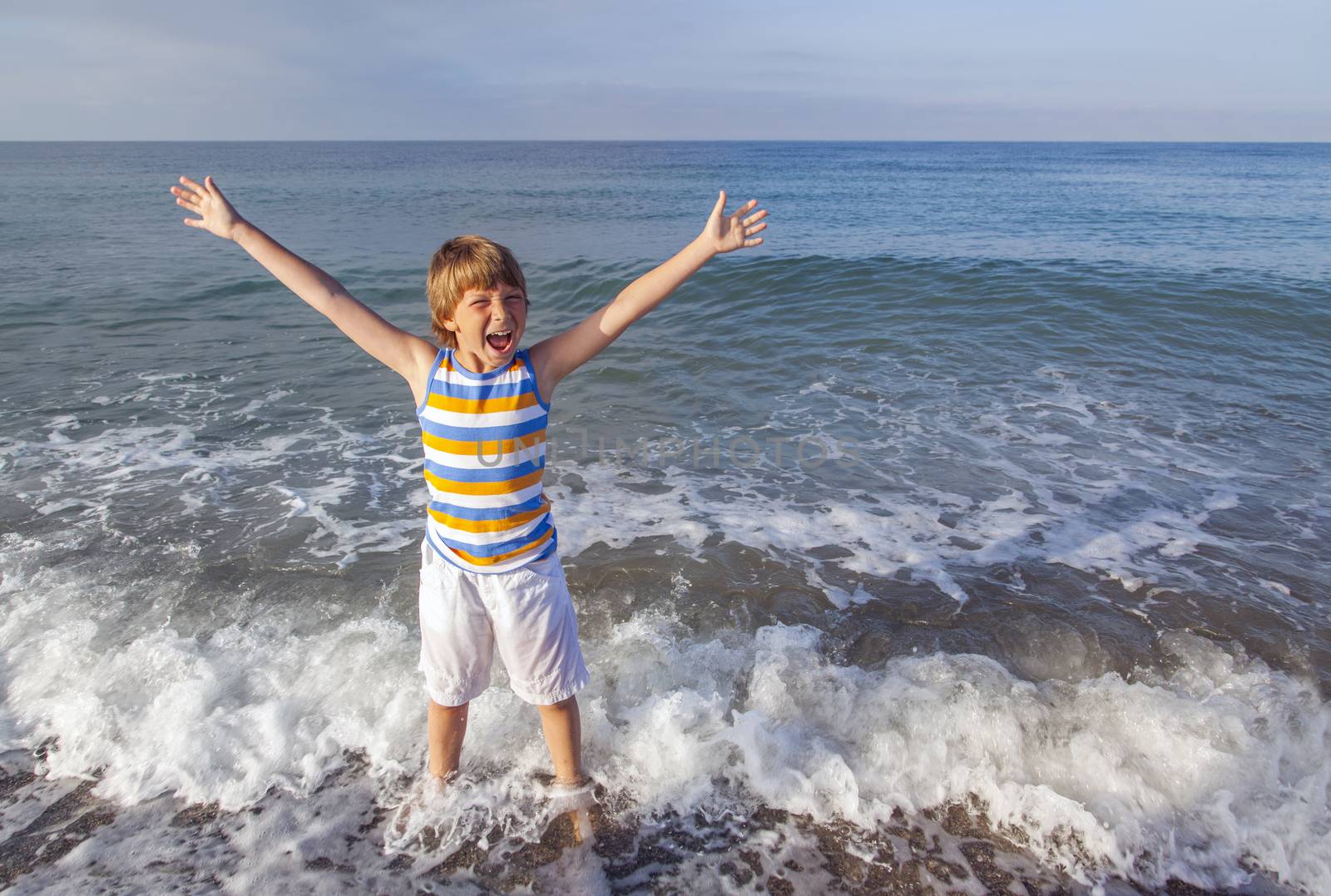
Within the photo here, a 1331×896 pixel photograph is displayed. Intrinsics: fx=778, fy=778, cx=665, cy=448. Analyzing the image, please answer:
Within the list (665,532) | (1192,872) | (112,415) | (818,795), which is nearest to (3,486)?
(112,415)

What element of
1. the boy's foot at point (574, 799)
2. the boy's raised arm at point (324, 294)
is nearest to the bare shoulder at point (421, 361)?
the boy's raised arm at point (324, 294)

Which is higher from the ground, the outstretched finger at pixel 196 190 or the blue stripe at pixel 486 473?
the outstretched finger at pixel 196 190

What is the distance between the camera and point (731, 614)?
4461 millimetres

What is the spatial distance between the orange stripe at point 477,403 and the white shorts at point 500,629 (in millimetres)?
533

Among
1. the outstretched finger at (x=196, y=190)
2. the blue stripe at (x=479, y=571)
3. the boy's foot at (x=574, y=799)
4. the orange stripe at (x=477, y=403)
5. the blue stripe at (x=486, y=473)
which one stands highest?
the outstretched finger at (x=196, y=190)

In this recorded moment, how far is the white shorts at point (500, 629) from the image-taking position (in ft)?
8.61

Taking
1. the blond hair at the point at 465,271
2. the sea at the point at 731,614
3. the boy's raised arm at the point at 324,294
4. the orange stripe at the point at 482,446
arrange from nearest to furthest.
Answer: the blond hair at the point at 465,271
the orange stripe at the point at 482,446
the boy's raised arm at the point at 324,294
the sea at the point at 731,614

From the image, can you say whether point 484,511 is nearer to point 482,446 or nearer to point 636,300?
point 482,446

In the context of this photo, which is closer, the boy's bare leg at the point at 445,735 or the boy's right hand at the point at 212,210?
the boy's right hand at the point at 212,210

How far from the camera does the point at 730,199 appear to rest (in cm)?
3444

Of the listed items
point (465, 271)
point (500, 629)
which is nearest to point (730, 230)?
point (465, 271)

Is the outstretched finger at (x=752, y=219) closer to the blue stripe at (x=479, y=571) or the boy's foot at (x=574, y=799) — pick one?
→ the blue stripe at (x=479, y=571)

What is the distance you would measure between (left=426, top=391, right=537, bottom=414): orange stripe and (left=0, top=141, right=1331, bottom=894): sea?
1.62 m

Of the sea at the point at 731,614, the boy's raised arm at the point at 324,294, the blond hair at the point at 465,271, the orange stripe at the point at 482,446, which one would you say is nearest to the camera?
the blond hair at the point at 465,271
